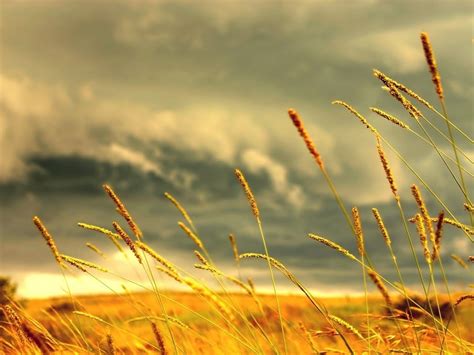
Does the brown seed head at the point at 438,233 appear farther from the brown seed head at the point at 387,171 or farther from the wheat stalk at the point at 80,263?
the wheat stalk at the point at 80,263

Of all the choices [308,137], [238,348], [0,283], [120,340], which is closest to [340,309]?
[0,283]

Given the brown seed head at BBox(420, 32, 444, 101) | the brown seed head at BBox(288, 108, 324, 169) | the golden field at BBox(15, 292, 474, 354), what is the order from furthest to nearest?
the golden field at BBox(15, 292, 474, 354), the brown seed head at BBox(420, 32, 444, 101), the brown seed head at BBox(288, 108, 324, 169)

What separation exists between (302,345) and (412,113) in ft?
6.27

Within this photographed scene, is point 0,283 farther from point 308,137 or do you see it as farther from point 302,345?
point 308,137

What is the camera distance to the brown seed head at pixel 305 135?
1.39 meters

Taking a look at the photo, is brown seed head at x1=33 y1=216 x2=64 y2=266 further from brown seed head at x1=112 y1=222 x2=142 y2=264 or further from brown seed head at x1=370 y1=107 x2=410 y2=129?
brown seed head at x1=370 y1=107 x2=410 y2=129

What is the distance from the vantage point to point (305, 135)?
1.40 metres

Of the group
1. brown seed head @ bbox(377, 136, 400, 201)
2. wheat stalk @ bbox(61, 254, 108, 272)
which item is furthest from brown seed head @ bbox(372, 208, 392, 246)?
wheat stalk @ bbox(61, 254, 108, 272)

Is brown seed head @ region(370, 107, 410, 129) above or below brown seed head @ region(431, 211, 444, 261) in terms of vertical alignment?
above

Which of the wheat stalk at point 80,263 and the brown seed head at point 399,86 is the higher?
the brown seed head at point 399,86

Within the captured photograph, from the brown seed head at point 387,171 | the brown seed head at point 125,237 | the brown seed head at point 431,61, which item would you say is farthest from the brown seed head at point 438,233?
the brown seed head at point 125,237

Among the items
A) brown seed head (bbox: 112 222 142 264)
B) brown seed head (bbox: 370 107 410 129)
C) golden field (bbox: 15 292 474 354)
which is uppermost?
brown seed head (bbox: 370 107 410 129)

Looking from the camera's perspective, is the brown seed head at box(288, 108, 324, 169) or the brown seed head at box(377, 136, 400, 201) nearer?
the brown seed head at box(288, 108, 324, 169)

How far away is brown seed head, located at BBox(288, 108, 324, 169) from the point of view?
1389mm
